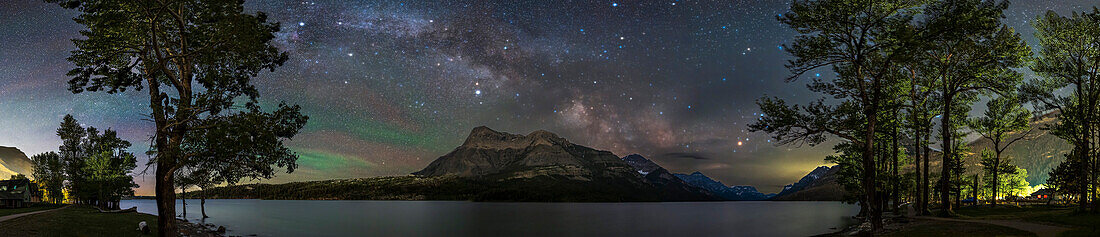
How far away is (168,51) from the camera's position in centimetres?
2461

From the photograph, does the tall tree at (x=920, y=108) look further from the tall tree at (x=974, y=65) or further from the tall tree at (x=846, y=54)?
the tall tree at (x=846, y=54)

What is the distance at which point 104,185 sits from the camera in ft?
257

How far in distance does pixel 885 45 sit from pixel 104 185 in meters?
107

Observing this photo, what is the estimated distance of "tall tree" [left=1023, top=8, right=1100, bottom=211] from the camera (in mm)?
35656

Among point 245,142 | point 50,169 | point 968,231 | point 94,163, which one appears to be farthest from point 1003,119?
point 50,169

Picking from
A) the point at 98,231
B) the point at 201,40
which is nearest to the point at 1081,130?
the point at 201,40

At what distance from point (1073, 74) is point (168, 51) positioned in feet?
205

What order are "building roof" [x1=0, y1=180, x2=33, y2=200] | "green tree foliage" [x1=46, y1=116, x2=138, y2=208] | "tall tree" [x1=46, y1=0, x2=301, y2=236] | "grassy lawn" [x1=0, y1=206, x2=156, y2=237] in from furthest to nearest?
"building roof" [x1=0, y1=180, x2=33, y2=200] < "green tree foliage" [x1=46, y1=116, x2=138, y2=208] < "grassy lawn" [x1=0, y1=206, x2=156, y2=237] < "tall tree" [x1=46, y1=0, x2=301, y2=236]

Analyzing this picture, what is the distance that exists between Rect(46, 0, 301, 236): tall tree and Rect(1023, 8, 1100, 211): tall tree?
2173 inches

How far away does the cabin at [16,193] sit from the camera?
270ft

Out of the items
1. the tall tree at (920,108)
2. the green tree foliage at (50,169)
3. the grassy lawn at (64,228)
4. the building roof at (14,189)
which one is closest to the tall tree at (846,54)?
the tall tree at (920,108)

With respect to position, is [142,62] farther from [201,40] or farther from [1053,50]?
[1053,50]

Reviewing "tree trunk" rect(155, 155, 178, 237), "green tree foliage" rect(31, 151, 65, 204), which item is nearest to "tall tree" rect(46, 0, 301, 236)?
"tree trunk" rect(155, 155, 178, 237)

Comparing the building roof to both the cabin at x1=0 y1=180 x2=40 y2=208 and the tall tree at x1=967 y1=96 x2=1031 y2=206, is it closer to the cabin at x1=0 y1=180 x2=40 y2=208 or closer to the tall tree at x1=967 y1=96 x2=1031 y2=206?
the cabin at x1=0 y1=180 x2=40 y2=208
